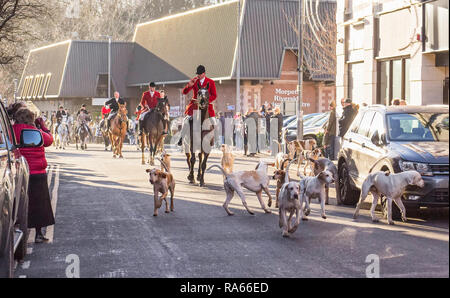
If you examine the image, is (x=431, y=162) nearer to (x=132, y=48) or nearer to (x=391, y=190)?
(x=391, y=190)

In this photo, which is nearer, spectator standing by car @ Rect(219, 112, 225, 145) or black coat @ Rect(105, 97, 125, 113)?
black coat @ Rect(105, 97, 125, 113)

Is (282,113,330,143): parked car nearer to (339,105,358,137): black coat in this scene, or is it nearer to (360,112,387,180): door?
(339,105,358,137): black coat

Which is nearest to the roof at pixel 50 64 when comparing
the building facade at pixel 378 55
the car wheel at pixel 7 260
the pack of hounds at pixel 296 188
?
the building facade at pixel 378 55

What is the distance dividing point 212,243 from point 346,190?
506cm

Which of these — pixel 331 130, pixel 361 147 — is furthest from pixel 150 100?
pixel 361 147

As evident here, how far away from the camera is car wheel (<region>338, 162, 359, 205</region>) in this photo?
13.9m

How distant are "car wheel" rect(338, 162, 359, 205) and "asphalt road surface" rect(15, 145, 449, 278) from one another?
28cm

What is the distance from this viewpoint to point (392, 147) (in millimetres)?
9562

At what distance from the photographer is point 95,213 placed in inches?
516

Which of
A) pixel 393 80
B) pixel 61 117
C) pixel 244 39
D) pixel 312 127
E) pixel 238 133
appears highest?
pixel 244 39

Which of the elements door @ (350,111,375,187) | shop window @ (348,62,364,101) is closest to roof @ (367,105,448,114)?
door @ (350,111,375,187)

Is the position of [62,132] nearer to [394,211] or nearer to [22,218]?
[394,211]

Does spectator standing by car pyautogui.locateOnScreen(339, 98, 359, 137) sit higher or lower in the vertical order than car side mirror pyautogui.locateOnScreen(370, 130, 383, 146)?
higher
